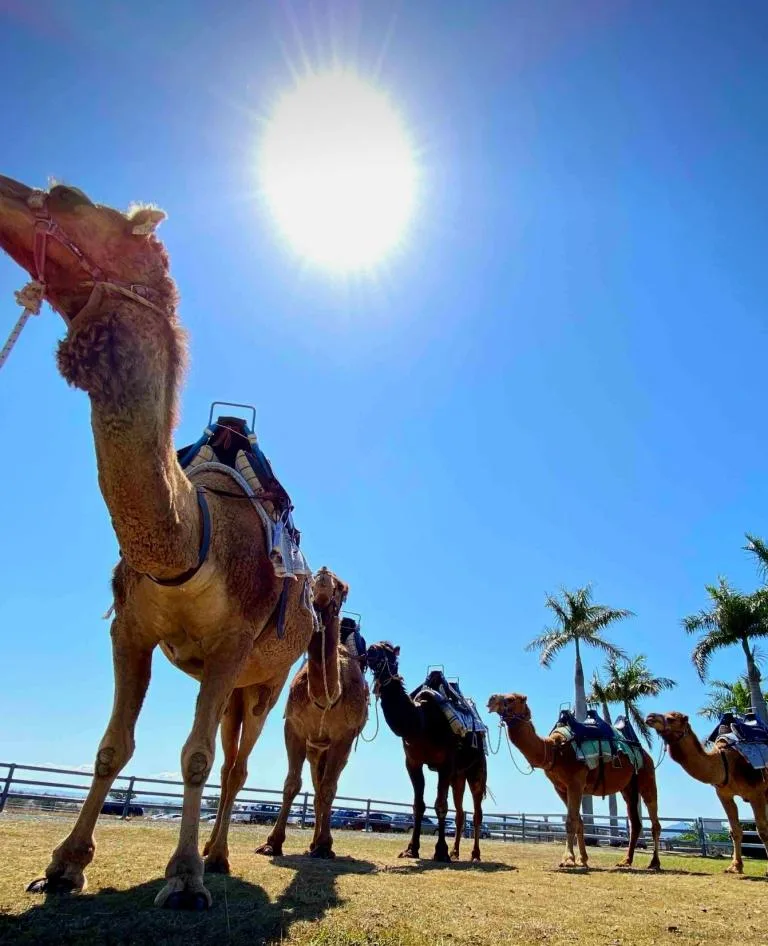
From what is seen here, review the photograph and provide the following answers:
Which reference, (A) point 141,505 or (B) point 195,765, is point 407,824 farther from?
(A) point 141,505

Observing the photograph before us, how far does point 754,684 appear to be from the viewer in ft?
97.8

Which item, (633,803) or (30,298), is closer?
(30,298)

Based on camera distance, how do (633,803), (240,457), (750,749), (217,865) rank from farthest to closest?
1. (633,803)
2. (750,749)
3. (240,457)
4. (217,865)

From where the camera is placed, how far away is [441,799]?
39.8 feet

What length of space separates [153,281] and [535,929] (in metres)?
4.89

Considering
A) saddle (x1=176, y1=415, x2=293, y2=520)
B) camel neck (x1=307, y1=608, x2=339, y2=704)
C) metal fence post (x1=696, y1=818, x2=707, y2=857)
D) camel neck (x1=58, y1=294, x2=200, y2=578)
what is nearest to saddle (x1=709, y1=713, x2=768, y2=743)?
camel neck (x1=307, y1=608, x2=339, y2=704)

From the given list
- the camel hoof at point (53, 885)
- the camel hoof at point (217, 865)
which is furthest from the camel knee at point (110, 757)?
the camel hoof at point (217, 865)

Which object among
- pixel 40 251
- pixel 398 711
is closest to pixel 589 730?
pixel 398 711

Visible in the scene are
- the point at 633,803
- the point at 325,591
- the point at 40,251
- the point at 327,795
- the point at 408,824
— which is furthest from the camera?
the point at 408,824

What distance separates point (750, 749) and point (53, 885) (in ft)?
43.3

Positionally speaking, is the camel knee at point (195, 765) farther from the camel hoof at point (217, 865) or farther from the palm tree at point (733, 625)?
the palm tree at point (733, 625)

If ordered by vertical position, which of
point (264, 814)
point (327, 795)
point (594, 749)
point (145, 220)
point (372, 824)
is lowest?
point (372, 824)

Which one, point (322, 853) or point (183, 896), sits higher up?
point (183, 896)

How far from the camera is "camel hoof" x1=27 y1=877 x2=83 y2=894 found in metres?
4.06
